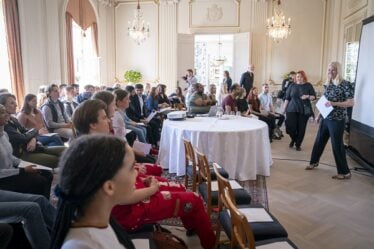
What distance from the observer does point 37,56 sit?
659 cm

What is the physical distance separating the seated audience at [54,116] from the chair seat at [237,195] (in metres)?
2.59

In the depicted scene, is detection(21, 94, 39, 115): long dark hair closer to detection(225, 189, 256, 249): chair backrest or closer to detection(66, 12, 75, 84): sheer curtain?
detection(225, 189, 256, 249): chair backrest

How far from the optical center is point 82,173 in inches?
38.3

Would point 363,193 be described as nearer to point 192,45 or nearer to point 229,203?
point 229,203

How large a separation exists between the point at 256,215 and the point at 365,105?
3.50m

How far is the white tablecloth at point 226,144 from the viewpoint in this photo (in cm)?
403

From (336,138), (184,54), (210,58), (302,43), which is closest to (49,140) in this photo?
(336,138)

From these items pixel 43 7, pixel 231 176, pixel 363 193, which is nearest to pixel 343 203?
pixel 363 193

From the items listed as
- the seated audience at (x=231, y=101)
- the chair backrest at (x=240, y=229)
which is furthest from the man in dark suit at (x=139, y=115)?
the chair backrest at (x=240, y=229)

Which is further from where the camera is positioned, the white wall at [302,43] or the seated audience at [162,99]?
the white wall at [302,43]

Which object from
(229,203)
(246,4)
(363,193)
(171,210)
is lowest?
(363,193)

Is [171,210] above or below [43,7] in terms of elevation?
below

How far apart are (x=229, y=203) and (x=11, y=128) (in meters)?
2.50

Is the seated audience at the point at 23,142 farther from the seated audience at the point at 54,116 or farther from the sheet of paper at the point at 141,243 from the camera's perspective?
the sheet of paper at the point at 141,243
